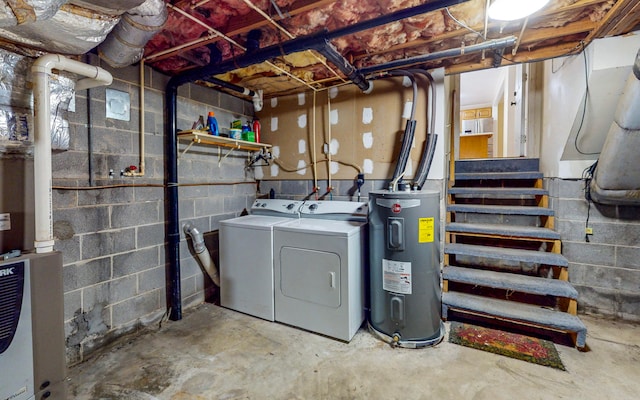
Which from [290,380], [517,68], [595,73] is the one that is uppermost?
[517,68]

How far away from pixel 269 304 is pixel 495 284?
1.91 m

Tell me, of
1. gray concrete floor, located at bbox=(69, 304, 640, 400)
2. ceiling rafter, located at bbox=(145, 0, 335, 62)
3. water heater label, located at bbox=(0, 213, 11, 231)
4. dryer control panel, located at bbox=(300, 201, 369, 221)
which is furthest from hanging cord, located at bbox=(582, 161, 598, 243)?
water heater label, located at bbox=(0, 213, 11, 231)

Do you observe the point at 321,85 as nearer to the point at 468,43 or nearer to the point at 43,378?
the point at 468,43

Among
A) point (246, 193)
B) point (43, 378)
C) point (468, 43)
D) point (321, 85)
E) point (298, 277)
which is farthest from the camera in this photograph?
point (246, 193)

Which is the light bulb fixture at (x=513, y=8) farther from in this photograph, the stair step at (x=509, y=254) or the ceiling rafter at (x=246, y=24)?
the stair step at (x=509, y=254)

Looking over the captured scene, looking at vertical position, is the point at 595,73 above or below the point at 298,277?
above

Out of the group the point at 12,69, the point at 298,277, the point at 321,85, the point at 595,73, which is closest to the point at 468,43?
the point at 595,73

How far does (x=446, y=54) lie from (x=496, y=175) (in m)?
1.62

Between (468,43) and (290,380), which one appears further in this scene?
(468,43)

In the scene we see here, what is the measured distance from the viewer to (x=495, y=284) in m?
2.40

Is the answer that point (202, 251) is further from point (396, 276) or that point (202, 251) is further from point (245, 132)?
point (396, 276)

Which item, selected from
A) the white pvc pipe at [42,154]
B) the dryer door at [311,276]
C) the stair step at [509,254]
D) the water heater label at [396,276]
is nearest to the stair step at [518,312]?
the stair step at [509,254]

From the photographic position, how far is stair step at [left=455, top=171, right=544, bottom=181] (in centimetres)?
306

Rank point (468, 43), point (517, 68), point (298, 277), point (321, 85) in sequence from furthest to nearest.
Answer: point (517, 68) < point (321, 85) < point (298, 277) < point (468, 43)
